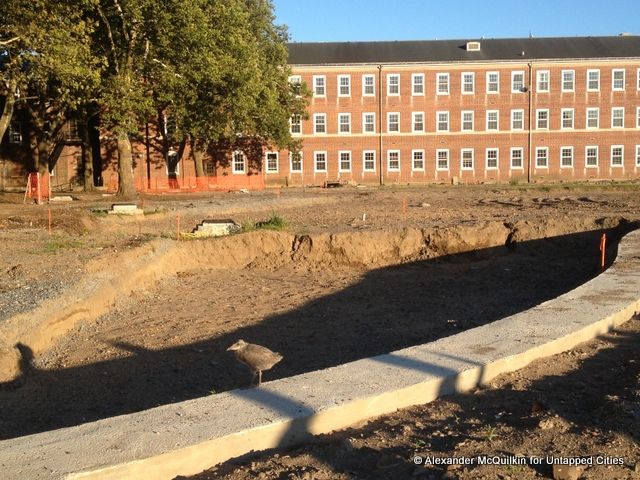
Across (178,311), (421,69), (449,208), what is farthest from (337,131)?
(178,311)

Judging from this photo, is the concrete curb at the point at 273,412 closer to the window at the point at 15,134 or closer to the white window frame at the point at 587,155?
the window at the point at 15,134

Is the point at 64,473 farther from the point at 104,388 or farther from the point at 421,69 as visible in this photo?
the point at 421,69

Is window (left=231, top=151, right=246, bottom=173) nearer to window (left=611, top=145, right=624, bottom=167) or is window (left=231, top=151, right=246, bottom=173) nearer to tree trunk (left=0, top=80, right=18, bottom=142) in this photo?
tree trunk (left=0, top=80, right=18, bottom=142)

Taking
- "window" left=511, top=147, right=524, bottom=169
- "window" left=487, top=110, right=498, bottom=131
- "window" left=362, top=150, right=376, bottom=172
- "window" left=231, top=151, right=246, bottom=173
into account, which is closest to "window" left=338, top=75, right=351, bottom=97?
"window" left=362, top=150, right=376, bottom=172

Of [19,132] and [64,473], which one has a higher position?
[19,132]

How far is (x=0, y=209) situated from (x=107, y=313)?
18060mm

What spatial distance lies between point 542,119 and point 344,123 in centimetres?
1603

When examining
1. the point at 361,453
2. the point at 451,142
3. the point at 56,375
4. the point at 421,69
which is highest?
the point at 421,69

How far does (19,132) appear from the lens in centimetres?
5575

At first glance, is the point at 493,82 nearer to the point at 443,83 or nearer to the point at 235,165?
the point at 443,83

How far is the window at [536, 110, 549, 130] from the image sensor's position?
193ft

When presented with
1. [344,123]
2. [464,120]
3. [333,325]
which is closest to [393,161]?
[344,123]

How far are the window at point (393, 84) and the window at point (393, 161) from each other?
15.3 ft

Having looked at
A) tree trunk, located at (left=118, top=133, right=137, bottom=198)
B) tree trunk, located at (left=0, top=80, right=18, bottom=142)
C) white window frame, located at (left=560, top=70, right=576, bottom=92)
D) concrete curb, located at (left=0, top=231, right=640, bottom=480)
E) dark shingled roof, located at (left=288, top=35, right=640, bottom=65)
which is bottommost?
concrete curb, located at (left=0, top=231, right=640, bottom=480)
